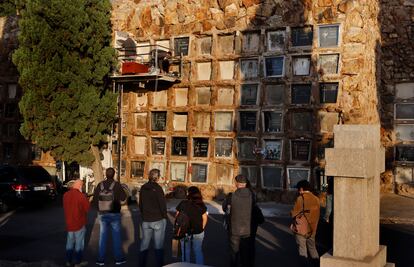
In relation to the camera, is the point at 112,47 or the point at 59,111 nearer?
the point at 59,111

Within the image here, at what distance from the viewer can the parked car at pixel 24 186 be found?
16391mm

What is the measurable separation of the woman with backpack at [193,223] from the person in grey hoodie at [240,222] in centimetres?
50

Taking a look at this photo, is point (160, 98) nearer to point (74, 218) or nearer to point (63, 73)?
point (63, 73)

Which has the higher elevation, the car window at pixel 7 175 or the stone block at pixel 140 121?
the stone block at pixel 140 121

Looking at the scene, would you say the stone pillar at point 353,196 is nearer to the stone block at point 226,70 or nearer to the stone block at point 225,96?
the stone block at point 225,96

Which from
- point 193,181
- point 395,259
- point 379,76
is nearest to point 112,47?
point 193,181

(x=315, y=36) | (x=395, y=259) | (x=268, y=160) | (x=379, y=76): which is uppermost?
(x=315, y=36)

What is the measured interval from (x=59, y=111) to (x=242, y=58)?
6.61 meters

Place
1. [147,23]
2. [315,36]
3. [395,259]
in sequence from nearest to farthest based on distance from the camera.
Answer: [395,259] < [315,36] < [147,23]

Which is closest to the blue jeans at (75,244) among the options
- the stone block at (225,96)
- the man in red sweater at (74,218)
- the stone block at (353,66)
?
the man in red sweater at (74,218)

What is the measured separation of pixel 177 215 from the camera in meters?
8.36

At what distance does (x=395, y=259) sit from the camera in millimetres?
9844

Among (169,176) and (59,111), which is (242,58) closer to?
(169,176)

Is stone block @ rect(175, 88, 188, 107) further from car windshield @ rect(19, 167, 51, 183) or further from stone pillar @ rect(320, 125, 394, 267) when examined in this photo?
stone pillar @ rect(320, 125, 394, 267)
